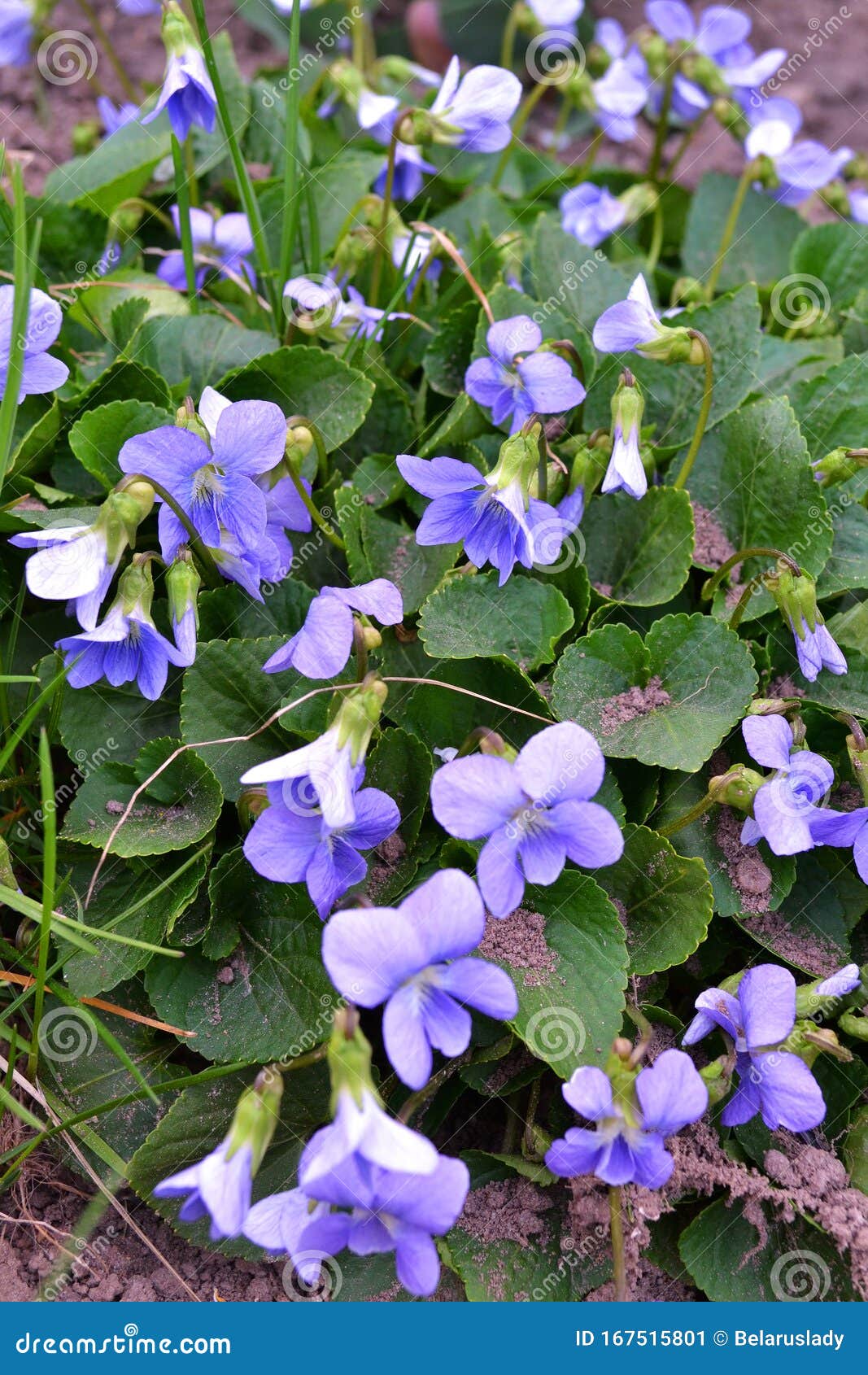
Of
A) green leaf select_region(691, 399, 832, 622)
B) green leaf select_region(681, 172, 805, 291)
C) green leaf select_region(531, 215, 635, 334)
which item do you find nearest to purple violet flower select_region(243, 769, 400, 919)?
green leaf select_region(691, 399, 832, 622)

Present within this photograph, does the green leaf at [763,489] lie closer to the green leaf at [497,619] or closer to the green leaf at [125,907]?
the green leaf at [497,619]

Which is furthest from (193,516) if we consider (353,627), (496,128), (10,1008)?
(496,128)

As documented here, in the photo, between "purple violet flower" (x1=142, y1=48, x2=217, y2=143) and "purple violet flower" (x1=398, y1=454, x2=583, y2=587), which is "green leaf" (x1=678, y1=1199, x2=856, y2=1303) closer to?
"purple violet flower" (x1=398, y1=454, x2=583, y2=587)

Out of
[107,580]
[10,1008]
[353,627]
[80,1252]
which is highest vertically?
[353,627]

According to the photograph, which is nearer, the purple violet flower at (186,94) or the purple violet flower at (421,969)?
the purple violet flower at (421,969)

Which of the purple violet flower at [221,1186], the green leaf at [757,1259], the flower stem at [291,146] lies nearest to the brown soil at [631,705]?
the green leaf at [757,1259]

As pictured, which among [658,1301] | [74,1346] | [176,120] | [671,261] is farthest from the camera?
[671,261]

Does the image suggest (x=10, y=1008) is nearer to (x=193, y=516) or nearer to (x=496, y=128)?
(x=193, y=516)
